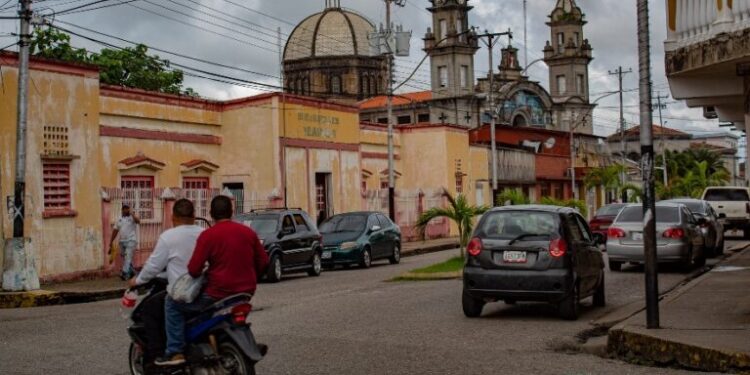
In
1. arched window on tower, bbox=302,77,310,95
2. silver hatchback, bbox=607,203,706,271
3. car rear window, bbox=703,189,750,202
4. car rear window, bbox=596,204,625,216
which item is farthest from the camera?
arched window on tower, bbox=302,77,310,95

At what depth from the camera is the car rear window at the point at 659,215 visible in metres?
22.7

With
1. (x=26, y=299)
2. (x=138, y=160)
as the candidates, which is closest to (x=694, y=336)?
(x=26, y=299)

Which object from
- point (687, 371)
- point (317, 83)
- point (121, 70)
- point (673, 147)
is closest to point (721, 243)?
point (687, 371)

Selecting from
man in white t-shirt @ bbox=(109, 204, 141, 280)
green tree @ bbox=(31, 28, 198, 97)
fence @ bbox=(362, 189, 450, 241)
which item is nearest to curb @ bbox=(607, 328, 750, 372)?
man in white t-shirt @ bbox=(109, 204, 141, 280)

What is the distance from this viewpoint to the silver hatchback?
22219 mm

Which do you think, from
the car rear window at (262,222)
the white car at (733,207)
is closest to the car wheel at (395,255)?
the car rear window at (262,222)

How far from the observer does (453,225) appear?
4853 centimetres

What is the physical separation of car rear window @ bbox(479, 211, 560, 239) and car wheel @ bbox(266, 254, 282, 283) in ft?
29.5

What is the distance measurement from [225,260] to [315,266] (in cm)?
1636

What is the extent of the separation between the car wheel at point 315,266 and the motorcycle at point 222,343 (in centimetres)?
1602

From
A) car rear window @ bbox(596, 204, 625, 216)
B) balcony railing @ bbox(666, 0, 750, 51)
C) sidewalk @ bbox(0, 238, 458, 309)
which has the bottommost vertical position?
sidewalk @ bbox(0, 238, 458, 309)

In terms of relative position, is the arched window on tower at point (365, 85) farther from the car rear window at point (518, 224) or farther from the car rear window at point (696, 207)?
the car rear window at point (518, 224)

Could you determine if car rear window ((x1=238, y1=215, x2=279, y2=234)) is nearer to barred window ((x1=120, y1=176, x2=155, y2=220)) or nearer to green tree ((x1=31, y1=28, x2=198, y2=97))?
barred window ((x1=120, y1=176, x2=155, y2=220))

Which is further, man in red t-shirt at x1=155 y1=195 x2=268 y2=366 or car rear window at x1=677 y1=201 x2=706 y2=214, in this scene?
car rear window at x1=677 y1=201 x2=706 y2=214
